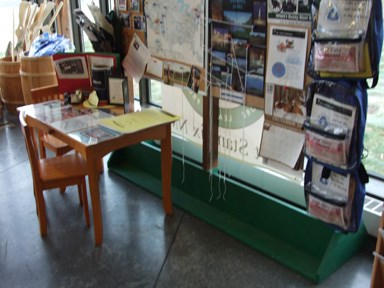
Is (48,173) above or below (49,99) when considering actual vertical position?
below

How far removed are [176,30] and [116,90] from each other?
0.52 metres

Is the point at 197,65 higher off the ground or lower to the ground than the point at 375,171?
higher

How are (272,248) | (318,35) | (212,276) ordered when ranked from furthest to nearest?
(272,248) → (212,276) → (318,35)

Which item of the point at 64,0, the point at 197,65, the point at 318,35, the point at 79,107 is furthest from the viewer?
the point at 64,0

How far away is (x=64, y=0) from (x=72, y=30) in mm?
314

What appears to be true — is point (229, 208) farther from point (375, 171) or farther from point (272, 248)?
point (375, 171)

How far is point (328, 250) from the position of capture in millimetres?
2154

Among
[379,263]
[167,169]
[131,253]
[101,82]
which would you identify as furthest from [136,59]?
[379,263]

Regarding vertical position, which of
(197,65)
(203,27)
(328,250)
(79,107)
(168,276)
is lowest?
(168,276)

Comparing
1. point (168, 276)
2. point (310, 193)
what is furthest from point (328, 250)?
point (168, 276)

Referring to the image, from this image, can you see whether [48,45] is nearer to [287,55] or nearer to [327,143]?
[287,55]

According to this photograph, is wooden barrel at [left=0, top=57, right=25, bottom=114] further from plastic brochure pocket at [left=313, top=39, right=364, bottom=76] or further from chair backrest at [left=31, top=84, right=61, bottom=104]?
plastic brochure pocket at [left=313, top=39, right=364, bottom=76]

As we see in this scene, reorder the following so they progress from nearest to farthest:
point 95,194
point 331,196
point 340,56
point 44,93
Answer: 1. point 340,56
2. point 331,196
3. point 95,194
4. point 44,93

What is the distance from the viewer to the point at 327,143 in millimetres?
1886
